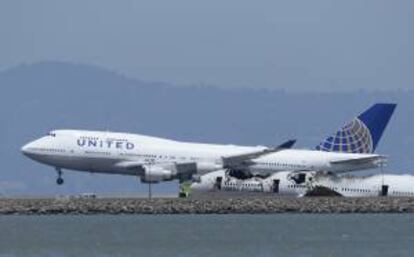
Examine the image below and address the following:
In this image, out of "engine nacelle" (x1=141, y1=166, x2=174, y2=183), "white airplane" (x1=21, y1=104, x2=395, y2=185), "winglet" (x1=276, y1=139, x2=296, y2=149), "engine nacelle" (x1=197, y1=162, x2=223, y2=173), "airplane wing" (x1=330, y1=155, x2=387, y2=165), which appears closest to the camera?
"winglet" (x1=276, y1=139, x2=296, y2=149)

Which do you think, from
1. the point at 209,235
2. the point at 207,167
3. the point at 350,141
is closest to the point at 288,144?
the point at 207,167

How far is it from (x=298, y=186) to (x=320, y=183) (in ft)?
5.45

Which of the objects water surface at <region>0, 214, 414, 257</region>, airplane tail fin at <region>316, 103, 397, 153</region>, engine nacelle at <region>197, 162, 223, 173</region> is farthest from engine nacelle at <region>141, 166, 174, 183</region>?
water surface at <region>0, 214, 414, 257</region>

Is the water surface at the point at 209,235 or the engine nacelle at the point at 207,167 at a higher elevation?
the engine nacelle at the point at 207,167

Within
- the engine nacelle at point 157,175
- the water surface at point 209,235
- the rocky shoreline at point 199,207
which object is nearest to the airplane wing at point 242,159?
the engine nacelle at point 157,175

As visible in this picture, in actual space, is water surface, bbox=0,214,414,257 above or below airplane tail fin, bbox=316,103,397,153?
below

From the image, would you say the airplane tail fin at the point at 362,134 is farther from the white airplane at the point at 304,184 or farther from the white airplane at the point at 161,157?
the white airplane at the point at 304,184

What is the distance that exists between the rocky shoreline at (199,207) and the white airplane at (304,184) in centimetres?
1153

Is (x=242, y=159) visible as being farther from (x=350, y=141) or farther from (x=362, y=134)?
(x=362, y=134)

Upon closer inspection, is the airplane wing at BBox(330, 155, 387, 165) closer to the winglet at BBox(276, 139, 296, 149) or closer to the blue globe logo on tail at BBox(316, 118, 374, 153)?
the winglet at BBox(276, 139, 296, 149)

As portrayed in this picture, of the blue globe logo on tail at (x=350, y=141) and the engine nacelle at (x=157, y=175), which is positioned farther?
the blue globe logo on tail at (x=350, y=141)

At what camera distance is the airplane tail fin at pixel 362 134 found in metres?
151

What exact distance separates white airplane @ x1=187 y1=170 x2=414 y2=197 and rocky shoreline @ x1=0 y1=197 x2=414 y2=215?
37.8ft

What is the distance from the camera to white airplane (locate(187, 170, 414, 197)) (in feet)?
448
